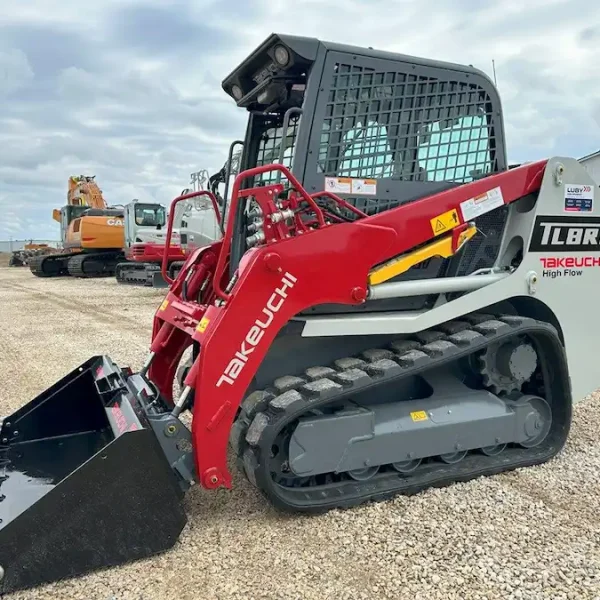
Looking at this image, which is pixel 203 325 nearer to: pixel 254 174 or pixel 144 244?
pixel 254 174

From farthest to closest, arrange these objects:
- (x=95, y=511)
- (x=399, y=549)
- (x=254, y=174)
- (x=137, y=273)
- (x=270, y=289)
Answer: (x=137, y=273), (x=254, y=174), (x=270, y=289), (x=399, y=549), (x=95, y=511)

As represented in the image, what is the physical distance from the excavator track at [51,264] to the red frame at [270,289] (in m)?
23.5

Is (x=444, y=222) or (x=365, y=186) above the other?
(x=365, y=186)

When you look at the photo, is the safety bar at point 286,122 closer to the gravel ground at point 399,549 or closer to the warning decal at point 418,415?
the warning decal at point 418,415

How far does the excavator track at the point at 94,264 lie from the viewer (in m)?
24.0

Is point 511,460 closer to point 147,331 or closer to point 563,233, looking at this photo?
point 563,233

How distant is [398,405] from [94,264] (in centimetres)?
2227

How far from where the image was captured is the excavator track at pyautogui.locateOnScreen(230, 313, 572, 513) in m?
3.31

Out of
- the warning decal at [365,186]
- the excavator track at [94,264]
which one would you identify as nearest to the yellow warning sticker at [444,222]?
the warning decal at [365,186]

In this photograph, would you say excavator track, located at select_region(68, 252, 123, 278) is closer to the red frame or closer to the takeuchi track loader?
the takeuchi track loader

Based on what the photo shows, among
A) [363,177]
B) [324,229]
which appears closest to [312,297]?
[324,229]

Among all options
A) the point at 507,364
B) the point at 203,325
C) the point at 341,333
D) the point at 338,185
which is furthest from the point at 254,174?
the point at 507,364

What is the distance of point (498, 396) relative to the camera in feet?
13.4

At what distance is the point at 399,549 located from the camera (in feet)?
9.91
